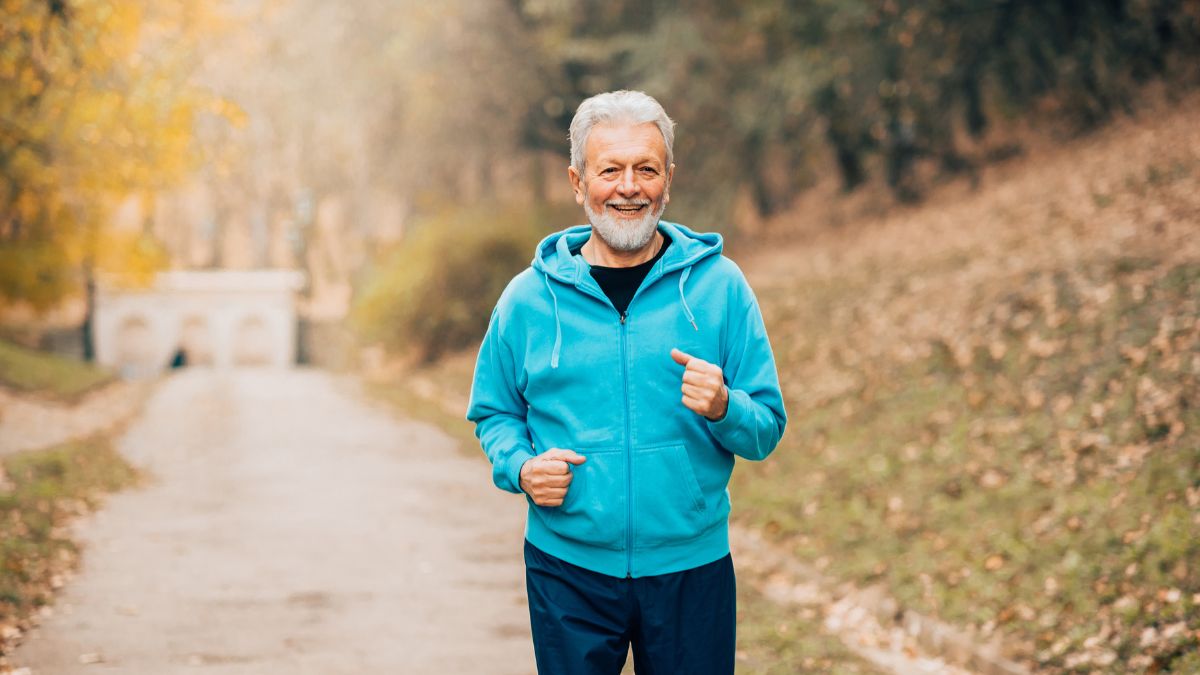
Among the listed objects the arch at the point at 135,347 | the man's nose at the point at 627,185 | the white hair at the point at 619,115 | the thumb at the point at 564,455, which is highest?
the white hair at the point at 619,115

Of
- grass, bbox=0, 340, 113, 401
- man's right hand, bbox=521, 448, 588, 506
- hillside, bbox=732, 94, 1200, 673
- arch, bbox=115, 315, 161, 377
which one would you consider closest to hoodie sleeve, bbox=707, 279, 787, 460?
man's right hand, bbox=521, 448, 588, 506

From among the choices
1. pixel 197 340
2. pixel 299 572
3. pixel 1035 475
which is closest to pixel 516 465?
pixel 299 572

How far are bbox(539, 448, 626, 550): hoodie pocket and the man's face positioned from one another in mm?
552

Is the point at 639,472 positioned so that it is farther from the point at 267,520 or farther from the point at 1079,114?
the point at 1079,114

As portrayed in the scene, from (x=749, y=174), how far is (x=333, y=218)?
1586 inches

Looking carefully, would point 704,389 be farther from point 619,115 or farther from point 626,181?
point 619,115

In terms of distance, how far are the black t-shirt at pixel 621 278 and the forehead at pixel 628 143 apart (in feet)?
0.91

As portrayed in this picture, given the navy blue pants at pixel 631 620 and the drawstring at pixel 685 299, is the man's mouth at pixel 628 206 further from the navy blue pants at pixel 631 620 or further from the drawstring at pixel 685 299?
the navy blue pants at pixel 631 620

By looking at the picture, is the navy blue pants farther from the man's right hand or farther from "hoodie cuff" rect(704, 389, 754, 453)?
"hoodie cuff" rect(704, 389, 754, 453)

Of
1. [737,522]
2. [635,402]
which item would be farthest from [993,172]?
[635,402]

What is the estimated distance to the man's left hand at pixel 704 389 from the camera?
292 centimetres

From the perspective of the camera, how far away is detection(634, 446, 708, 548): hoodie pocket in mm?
3105

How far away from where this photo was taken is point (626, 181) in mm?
3133

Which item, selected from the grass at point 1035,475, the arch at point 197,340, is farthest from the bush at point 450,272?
the arch at point 197,340
